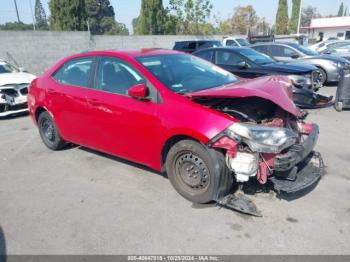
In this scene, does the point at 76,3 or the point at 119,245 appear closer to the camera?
the point at 119,245

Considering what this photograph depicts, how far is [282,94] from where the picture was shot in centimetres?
381

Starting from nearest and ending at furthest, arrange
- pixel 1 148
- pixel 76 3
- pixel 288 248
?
1. pixel 288 248
2. pixel 1 148
3. pixel 76 3

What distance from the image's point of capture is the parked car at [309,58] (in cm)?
1095

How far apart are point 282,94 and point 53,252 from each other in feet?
9.58

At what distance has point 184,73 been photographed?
4.34 m

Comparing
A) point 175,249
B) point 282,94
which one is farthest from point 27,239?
point 282,94

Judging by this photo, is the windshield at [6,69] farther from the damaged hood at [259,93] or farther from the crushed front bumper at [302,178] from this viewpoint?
the crushed front bumper at [302,178]

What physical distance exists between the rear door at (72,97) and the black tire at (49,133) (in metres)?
0.23

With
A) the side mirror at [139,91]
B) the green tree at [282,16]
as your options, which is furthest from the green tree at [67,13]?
the green tree at [282,16]

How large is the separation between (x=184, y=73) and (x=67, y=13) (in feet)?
65.7

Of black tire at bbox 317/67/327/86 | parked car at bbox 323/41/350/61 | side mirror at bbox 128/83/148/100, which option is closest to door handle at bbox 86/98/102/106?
side mirror at bbox 128/83/148/100

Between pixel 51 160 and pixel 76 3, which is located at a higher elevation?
pixel 76 3

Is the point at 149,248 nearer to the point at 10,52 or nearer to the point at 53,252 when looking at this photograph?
the point at 53,252

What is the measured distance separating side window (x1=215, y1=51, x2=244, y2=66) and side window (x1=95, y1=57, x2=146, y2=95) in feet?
17.1
